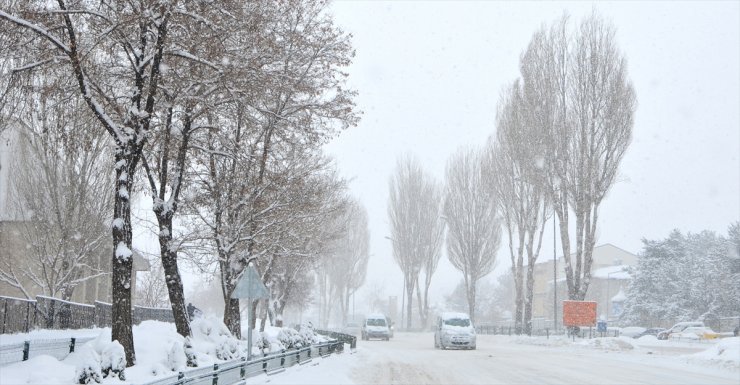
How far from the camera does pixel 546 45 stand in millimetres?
43125

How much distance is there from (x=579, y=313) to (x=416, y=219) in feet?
93.7

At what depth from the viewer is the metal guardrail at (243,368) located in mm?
11398

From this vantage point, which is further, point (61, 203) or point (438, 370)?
point (61, 203)

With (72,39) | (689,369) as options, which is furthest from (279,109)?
(689,369)

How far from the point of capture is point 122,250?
13.0m

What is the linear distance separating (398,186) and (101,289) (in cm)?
3043

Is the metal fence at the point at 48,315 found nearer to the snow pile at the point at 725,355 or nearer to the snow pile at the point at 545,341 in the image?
the snow pile at the point at 725,355

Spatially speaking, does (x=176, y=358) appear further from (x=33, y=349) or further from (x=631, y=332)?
(x=631, y=332)

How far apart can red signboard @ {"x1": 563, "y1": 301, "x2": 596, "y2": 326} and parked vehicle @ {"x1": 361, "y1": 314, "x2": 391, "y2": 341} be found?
13522 mm

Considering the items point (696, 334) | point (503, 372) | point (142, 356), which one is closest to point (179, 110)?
point (142, 356)

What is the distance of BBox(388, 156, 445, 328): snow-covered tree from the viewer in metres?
66.2

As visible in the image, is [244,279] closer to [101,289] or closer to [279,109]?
[279,109]

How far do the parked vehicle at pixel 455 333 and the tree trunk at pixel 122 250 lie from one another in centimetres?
2135

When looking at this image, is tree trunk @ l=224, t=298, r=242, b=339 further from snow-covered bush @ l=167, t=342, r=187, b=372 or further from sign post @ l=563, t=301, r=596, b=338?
sign post @ l=563, t=301, r=596, b=338
